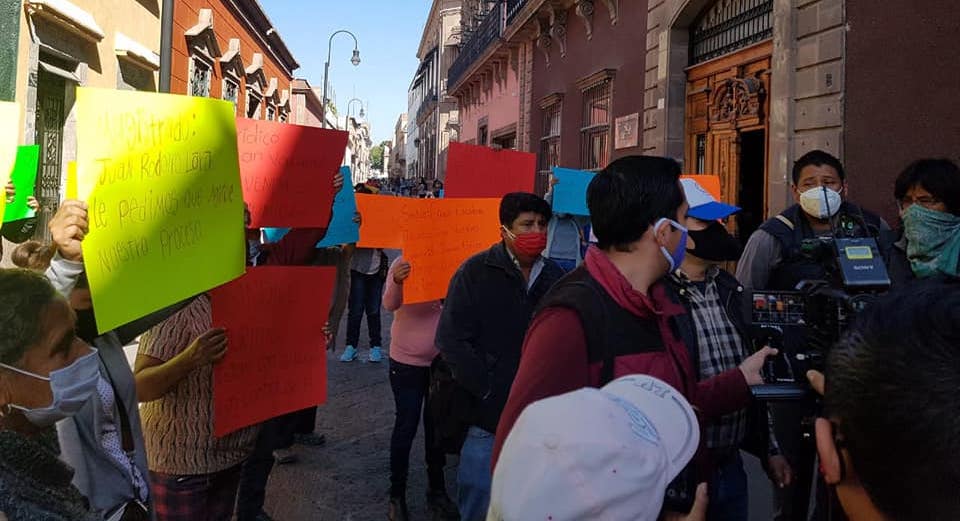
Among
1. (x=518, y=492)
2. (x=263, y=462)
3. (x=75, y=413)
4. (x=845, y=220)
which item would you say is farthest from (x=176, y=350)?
(x=845, y=220)

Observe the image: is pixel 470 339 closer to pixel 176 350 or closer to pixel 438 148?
pixel 176 350

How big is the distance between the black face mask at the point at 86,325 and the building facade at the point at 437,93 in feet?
114

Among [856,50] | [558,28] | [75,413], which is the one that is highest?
[558,28]

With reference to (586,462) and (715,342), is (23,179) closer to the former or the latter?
(715,342)

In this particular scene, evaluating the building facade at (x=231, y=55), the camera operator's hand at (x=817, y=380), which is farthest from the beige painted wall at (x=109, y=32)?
the camera operator's hand at (x=817, y=380)

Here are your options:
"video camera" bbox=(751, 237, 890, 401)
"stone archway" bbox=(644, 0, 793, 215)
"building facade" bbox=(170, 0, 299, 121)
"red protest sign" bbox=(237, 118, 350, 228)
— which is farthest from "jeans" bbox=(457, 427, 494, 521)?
"building facade" bbox=(170, 0, 299, 121)

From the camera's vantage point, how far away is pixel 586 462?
885 millimetres

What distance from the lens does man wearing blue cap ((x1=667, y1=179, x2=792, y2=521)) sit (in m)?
2.33

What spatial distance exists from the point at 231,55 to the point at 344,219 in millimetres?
16809

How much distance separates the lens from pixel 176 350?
2.35 m

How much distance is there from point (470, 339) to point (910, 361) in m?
2.18

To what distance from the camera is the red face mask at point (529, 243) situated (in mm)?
3068

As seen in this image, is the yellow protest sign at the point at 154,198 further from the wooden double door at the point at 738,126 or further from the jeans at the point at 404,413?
the wooden double door at the point at 738,126

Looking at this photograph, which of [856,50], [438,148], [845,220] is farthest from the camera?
[438,148]
